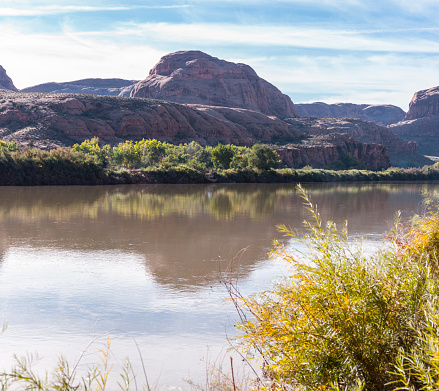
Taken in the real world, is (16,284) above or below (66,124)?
below

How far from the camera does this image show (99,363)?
4.97 meters

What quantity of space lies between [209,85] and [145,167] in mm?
101020

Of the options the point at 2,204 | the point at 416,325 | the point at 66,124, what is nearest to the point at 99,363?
the point at 416,325

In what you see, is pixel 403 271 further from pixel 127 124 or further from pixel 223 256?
pixel 127 124

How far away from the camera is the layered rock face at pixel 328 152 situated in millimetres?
91875

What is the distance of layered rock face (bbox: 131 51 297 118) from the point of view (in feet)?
472

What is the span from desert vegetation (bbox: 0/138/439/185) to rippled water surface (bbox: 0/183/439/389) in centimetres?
2537

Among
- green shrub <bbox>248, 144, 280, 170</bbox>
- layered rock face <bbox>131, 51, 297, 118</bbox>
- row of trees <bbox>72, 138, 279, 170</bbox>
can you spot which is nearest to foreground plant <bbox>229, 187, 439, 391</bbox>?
row of trees <bbox>72, 138, 279, 170</bbox>

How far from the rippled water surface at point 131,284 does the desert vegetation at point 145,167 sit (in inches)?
999

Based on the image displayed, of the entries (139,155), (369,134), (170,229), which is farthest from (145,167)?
(369,134)

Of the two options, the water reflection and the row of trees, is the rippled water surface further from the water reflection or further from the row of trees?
the row of trees

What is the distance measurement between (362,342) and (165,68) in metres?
168

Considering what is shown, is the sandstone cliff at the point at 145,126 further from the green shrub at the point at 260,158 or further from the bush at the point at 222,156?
the green shrub at the point at 260,158

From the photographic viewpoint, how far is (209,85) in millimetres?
150875
